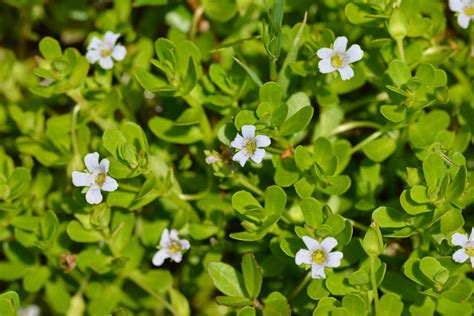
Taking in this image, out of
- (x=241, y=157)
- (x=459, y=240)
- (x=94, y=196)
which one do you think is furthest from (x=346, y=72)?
(x=94, y=196)

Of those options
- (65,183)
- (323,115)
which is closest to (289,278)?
(323,115)

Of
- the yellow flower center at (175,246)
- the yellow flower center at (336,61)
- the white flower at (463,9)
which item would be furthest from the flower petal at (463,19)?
the yellow flower center at (175,246)

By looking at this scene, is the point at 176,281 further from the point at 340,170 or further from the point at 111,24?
the point at 111,24

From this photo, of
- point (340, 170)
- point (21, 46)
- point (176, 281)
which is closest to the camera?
point (340, 170)

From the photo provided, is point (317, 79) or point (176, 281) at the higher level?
point (317, 79)

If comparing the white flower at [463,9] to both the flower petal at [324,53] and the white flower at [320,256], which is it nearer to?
the flower petal at [324,53]

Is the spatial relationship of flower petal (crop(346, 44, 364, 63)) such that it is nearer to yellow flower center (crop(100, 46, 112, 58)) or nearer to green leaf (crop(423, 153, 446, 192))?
green leaf (crop(423, 153, 446, 192))

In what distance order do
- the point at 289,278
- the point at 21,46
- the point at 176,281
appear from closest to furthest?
the point at 289,278
the point at 176,281
the point at 21,46

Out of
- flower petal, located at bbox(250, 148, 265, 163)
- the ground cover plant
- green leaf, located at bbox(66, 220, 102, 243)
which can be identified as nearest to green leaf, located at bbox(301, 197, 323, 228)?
the ground cover plant
